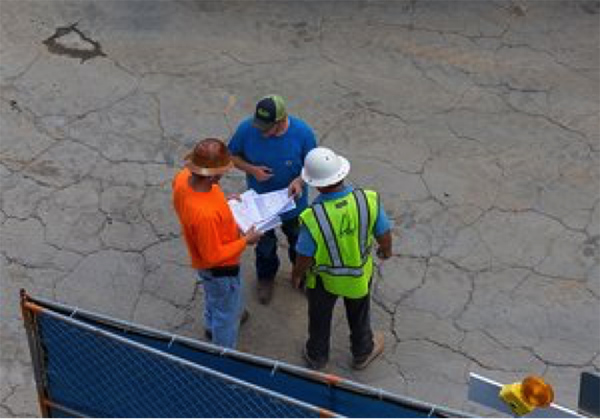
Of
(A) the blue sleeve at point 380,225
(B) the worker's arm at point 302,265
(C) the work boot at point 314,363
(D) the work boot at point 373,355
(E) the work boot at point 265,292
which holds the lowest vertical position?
(C) the work boot at point 314,363

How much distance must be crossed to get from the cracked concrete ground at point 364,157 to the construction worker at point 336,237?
697mm

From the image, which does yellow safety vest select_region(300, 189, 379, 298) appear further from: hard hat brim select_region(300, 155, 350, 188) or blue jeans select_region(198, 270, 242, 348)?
blue jeans select_region(198, 270, 242, 348)

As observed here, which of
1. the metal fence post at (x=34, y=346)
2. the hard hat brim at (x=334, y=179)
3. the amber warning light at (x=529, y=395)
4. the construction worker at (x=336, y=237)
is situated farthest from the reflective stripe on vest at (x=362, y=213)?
the metal fence post at (x=34, y=346)

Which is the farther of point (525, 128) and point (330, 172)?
point (525, 128)

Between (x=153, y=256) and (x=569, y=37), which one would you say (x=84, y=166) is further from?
(x=569, y=37)

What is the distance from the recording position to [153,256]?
23.0 feet

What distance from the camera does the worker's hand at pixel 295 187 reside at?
6039 millimetres

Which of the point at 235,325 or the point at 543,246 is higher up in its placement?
the point at 543,246

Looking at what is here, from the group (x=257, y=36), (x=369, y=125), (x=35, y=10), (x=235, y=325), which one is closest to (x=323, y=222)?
(x=235, y=325)

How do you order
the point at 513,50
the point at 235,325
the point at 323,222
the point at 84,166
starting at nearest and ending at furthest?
the point at 323,222 → the point at 235,325 → the point at 84,166 → the point at 513,50

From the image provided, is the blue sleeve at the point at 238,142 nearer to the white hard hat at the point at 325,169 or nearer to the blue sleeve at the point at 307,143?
the blue sleeve at the point at 307,143

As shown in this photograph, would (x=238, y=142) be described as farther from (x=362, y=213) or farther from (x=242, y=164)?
(x=362, y=213)

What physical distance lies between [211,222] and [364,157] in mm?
2370

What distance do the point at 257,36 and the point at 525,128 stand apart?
2.37 m
